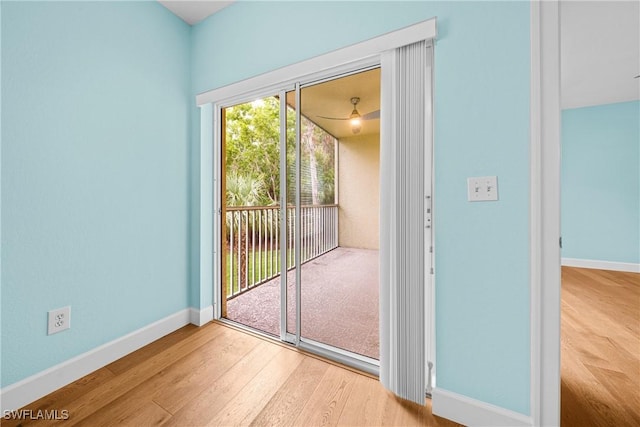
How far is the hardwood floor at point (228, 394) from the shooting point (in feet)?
4.01

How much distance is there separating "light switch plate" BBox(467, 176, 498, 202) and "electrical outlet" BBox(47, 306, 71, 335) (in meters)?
2.26

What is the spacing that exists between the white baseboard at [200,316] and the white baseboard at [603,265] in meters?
5.15

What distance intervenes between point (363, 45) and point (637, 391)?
2388 millimetres

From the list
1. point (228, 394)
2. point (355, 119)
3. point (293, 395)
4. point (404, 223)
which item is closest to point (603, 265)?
point (404, 223)

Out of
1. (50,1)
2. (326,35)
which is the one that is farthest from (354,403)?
(50,1)

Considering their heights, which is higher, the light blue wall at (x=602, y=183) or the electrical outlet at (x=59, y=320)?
the light blue wall at (x=602, y=183)

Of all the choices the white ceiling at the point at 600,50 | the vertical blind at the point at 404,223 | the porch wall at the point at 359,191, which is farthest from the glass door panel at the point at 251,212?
the white ceiling at the point at 600,50

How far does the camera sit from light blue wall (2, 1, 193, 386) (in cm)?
130

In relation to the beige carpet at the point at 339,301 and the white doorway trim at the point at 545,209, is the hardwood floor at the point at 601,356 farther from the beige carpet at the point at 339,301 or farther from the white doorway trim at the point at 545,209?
the beige carpet at the point at 339,301

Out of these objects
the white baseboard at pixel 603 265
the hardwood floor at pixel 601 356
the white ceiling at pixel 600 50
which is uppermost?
the white ceiling at pixel 600 50

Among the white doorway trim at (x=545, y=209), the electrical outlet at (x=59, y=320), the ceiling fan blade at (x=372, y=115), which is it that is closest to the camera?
the white doorway trim at (x=545, y=209)

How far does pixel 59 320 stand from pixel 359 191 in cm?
193

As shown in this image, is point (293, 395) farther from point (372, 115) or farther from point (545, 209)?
point (372, 115)

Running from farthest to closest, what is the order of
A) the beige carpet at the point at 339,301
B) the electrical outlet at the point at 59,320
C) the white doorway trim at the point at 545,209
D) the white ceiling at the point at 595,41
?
the white ceiling at the point at 595,41 < the beige carpet at the point at 339,301 < the electrical outlet at the point at 59,320 < the white doorway trim at the point at 545,209
